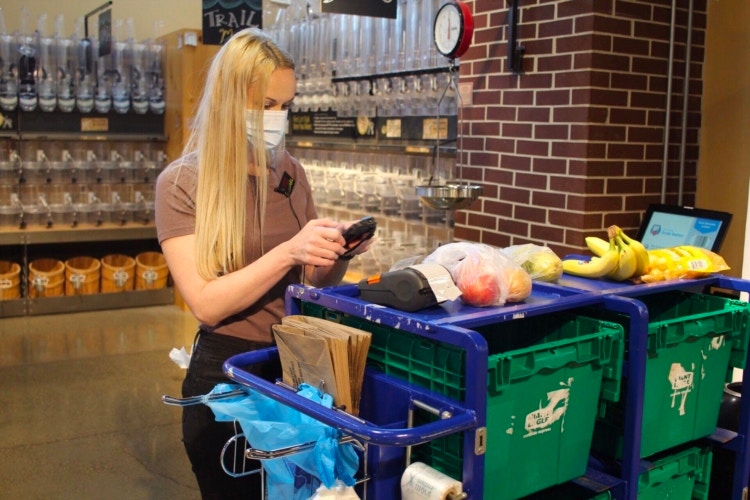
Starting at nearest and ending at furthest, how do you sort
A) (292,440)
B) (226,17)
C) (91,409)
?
1. (292,440)
2. (91,409)
3. (226,17)

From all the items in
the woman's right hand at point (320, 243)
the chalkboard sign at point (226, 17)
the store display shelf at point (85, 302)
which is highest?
the chalkboard sign at point (226, 17)

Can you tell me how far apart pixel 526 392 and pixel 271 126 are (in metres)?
1.00

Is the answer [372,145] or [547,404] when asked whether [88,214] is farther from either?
[547,404]

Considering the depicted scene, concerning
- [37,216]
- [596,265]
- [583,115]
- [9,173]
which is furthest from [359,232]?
[9,173]

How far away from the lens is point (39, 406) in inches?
190

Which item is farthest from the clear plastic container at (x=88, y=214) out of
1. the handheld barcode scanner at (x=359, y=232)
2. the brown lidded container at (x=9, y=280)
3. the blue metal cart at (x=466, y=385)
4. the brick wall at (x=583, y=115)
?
the handheld barcode scanner at (x=359, y=232)

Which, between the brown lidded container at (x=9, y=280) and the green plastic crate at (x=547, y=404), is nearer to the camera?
the green plastic crate at (x=547, y=404)

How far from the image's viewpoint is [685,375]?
2.12m

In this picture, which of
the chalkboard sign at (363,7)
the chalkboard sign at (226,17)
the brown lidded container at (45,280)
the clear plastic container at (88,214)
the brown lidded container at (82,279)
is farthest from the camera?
the clear plastic container at (88,214)

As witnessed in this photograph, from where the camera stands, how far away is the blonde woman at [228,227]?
2061 millimetres

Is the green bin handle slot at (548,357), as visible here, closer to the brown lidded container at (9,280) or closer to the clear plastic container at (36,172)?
the brown lidded container at (9,280)

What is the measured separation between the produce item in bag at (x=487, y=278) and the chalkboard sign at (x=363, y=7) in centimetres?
261

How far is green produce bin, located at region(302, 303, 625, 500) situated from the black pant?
0.30 meters

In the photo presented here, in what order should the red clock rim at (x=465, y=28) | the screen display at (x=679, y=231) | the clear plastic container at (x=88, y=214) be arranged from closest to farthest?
the screen display at (x=679, y=231), the red clock rim at (x=465, y=28), the clear plastic container at (x=88, y=214)
